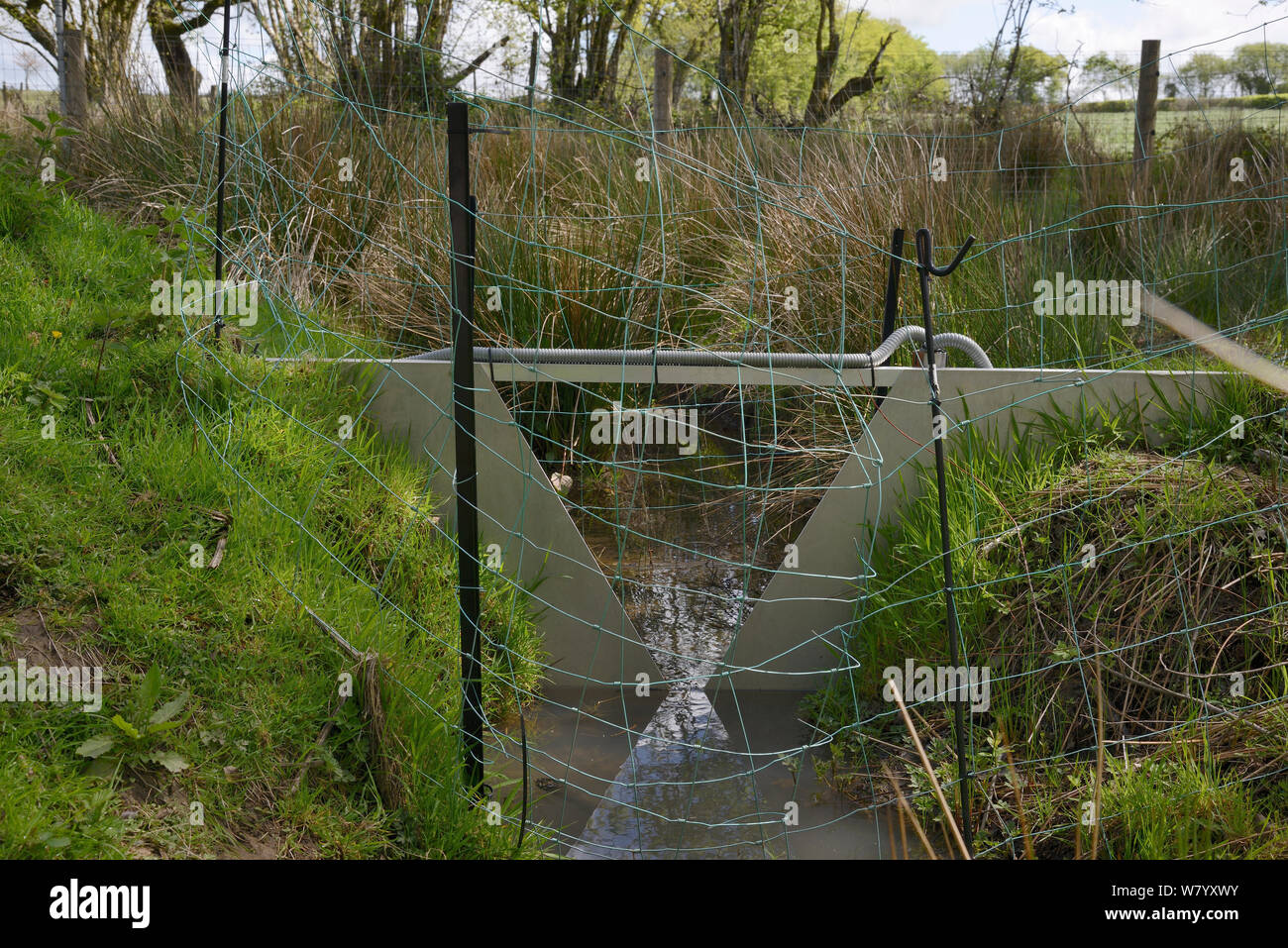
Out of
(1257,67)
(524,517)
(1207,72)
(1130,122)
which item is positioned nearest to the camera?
(524,517)

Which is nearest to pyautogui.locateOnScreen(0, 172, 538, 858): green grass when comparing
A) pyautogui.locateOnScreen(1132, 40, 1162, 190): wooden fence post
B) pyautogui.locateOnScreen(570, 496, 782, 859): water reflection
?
pyautogui.locateOnScreen(570, 496, 782, 859): water reflection

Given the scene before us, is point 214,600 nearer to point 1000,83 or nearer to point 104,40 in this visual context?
point 104,40

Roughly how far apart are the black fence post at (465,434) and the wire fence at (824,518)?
0.03 m

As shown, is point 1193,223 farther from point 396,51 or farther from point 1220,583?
point 396,51

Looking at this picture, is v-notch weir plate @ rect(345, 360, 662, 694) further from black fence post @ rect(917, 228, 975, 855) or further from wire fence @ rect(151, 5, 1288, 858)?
black fence post @ rect(917, 228, 975, 855)

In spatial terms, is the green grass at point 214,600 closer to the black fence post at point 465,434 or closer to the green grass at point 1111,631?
the black fence post at point 465,434

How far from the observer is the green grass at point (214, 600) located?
77.7 inches

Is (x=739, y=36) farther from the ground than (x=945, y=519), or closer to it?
farther from the ground

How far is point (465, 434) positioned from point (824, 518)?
4.96 ft

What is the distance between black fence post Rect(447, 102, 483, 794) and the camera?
2215 mm

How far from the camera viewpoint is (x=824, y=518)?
332 cm

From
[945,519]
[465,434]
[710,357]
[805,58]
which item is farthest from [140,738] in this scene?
[805,58]

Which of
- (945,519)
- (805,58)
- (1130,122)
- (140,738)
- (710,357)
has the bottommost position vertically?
(140,738)

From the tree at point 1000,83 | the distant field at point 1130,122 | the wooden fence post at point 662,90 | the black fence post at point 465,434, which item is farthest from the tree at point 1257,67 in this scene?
the black fence post at point 465,434
